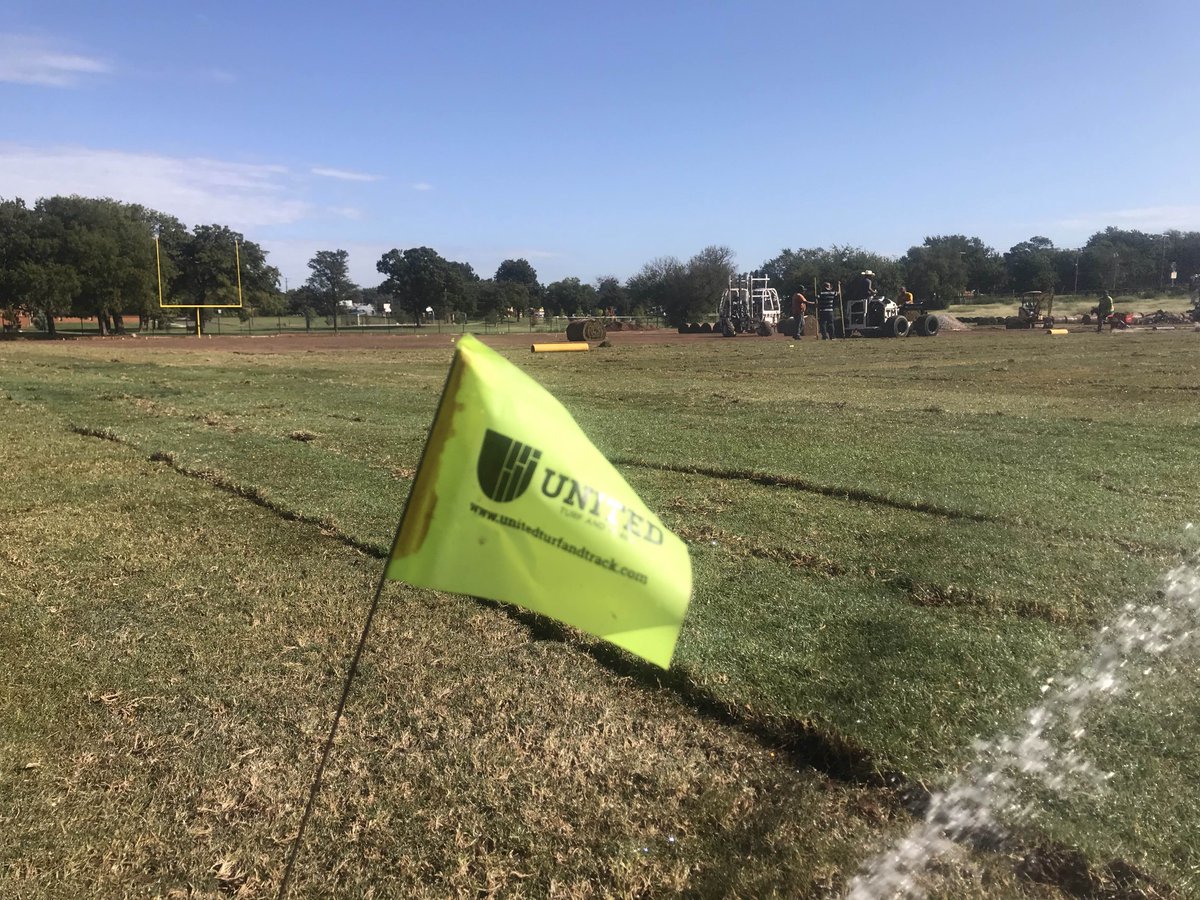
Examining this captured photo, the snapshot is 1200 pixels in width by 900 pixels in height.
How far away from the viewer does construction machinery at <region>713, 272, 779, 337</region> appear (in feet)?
129

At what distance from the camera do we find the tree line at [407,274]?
45250 millimetres

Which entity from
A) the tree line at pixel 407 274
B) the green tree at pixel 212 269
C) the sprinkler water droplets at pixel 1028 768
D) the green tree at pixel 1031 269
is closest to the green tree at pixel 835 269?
the tree line at pixel 407 274

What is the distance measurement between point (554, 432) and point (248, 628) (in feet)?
9.80

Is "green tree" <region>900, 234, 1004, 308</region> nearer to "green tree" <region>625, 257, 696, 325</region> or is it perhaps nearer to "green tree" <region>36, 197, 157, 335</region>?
"green tree" <region>625, 257, 696, 325</region>

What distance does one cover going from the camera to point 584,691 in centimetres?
340

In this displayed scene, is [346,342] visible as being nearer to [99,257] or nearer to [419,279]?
[99,257]

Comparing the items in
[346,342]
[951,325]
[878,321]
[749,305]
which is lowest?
[346,342]

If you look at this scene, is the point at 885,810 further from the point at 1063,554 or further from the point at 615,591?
the point at 1063,554

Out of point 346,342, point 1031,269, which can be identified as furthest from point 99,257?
Answer: point 1031,269

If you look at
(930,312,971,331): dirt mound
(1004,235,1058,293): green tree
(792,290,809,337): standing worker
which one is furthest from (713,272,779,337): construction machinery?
(1004,235,1058,293): green tree

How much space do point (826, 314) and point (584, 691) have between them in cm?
3168

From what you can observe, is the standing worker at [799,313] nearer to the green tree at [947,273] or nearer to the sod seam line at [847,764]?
the sod seam line at [847,764]

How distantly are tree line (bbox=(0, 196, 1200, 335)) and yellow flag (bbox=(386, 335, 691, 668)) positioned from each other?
144ft

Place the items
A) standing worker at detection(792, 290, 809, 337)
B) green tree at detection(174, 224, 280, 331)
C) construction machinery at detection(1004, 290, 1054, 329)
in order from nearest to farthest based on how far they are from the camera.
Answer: standing worker at detection(792, 290, 809, 337) → construction machinery at detection(1004, 290, 1054, 329) → green tree at detection(174, 224, 280, 331)
